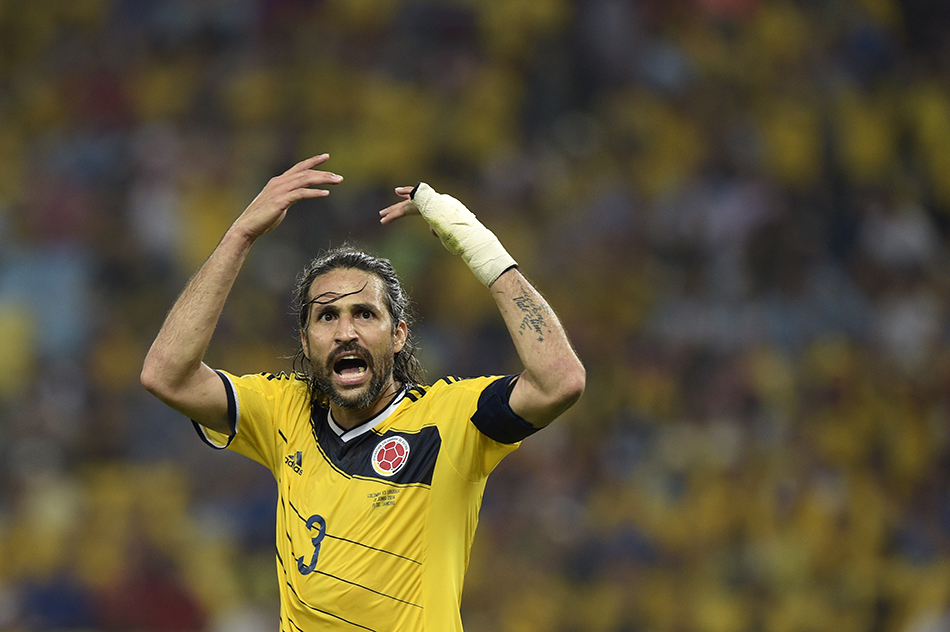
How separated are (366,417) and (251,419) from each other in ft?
1.35

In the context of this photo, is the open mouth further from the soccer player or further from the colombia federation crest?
the colombia federation crest

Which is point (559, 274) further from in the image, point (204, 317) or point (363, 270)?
point (204, 317)

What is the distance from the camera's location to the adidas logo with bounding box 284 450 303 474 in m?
3.65

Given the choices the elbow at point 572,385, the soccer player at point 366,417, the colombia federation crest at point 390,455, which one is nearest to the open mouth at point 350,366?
the soccer player at point 366,417

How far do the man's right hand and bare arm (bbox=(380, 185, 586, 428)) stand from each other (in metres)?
0.36

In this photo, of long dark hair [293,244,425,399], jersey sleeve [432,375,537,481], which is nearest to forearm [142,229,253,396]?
long dark hair [293,244,425,399]

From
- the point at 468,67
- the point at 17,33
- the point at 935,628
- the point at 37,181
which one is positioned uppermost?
the point at 17,33

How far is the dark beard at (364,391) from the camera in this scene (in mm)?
3592

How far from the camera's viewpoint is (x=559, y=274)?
31.3ft

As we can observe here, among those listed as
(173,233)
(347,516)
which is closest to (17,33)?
(173,233)

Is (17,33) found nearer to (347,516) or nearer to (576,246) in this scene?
(576,246)

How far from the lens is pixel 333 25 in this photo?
1097cm

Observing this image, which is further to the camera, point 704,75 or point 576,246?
point 704,75

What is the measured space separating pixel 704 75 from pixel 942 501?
4.39 metres
